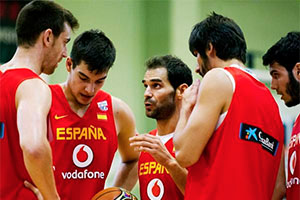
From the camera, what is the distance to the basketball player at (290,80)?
3.90 metres

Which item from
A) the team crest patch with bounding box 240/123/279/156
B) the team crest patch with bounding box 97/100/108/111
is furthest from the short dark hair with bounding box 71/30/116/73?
the team crest patch with bounding box 240/123/279/156

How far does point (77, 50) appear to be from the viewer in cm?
481

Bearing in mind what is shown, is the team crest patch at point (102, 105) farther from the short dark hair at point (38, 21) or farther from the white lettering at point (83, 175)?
the short dark hair at point (38, 21)

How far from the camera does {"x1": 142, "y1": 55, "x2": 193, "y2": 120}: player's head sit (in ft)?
15.9

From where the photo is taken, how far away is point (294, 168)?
3.92m

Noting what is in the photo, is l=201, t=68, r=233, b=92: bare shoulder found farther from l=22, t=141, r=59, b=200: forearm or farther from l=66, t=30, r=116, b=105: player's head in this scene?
l=66, t=30, r=116, b=105: player's head

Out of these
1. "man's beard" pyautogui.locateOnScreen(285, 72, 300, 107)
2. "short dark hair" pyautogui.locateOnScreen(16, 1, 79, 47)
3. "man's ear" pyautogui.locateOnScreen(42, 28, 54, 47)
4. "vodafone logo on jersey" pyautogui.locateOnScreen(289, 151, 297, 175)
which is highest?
"short dark hair" pyautogui.locateOnScreen(16, 1, 79, 47)

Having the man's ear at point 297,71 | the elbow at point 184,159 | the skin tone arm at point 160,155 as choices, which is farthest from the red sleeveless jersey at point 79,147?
the man's ear at point 297,71

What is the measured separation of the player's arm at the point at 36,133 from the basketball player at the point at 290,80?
180cm

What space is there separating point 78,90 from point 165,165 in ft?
3.68

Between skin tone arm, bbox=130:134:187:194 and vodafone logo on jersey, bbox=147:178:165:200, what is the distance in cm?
28

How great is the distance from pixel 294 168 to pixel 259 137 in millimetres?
556

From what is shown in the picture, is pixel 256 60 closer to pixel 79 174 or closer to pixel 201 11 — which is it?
pixel 201 11

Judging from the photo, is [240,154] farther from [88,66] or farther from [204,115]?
[88,66]
